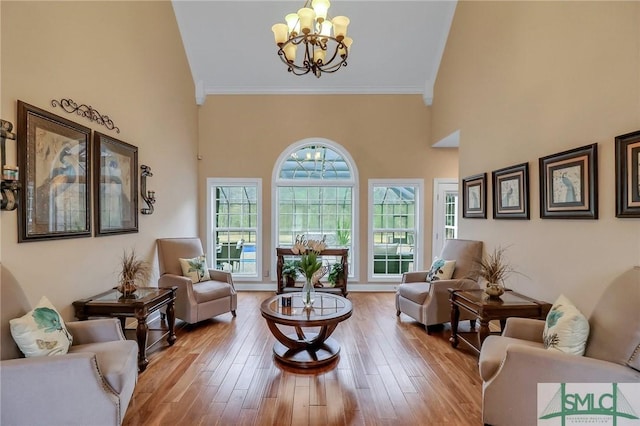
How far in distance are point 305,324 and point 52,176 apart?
2307mm

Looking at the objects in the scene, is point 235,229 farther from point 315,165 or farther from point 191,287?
point 191,287

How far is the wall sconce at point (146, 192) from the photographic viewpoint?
369 cm

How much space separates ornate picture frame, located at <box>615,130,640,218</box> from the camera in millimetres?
1951

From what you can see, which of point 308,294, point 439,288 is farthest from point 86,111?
point 439,288

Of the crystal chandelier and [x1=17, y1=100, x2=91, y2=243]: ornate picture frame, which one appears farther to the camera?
the crystal chandelier

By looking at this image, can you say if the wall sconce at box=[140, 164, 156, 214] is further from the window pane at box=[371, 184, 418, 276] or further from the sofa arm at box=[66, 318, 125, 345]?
the window pane at box=[371, 184, 418, 276]

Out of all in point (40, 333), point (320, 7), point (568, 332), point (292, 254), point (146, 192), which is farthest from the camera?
point (292, 254)

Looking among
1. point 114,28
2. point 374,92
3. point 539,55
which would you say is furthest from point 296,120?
point 539,55

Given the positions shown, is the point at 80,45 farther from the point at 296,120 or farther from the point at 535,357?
the point at 535,357

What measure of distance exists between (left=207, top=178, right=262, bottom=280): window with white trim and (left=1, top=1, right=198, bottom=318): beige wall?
21.6 inches

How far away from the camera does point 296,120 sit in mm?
5367

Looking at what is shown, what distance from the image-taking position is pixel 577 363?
1719mm

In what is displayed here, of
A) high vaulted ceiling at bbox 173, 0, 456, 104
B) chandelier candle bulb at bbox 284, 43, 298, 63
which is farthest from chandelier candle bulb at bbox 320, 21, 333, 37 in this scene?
high vaulted ceiling at bbox 173, 0, 456, 104

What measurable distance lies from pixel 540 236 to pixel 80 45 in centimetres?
450
